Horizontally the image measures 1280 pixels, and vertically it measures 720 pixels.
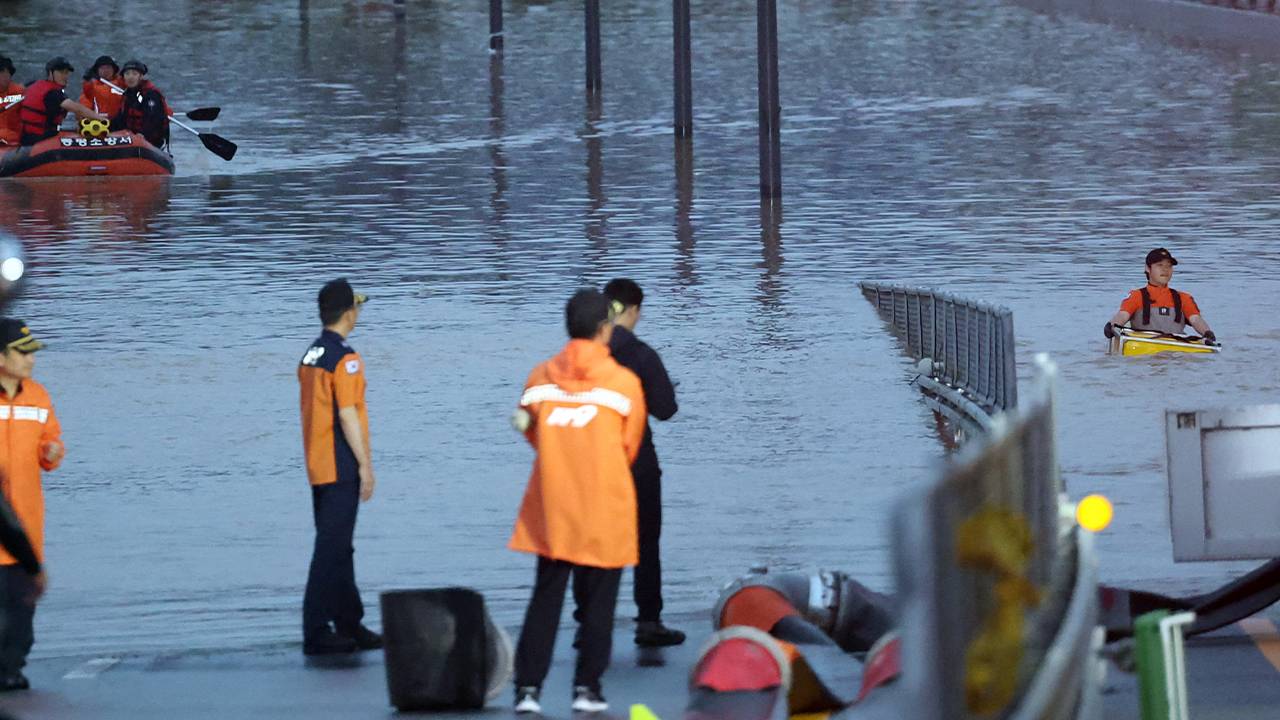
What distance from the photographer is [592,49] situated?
42281 mm

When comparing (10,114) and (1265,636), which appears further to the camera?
(10,114)

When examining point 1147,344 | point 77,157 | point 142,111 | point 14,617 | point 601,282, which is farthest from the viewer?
point 142,111

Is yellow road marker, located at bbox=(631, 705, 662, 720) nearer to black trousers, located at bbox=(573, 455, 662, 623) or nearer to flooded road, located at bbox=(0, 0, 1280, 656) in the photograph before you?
black trousers, located at bbox=(573, 455, 662, 623)

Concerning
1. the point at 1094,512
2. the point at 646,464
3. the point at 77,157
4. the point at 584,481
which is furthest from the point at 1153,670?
the point at 77,157

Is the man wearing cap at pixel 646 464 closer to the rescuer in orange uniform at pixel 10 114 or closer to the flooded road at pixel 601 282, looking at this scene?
the flooded road at pixel 601 282

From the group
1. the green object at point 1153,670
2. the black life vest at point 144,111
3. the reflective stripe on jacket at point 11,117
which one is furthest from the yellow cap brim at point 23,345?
the reflective stripe on jacket at point 11,117

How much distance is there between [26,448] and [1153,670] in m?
4.42

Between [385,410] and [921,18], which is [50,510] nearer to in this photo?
[385,410]

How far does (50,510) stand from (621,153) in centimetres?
2142

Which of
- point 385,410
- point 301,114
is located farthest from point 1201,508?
point 301,114

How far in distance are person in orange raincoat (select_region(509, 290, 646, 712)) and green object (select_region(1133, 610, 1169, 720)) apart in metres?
2.17

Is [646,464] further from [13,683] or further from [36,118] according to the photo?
[36,118]

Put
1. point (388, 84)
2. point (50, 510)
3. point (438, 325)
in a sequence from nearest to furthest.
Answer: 1. point (50, 510)
2. point (438, 325)
3. point (388, 84)

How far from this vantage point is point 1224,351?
56.1 ft
